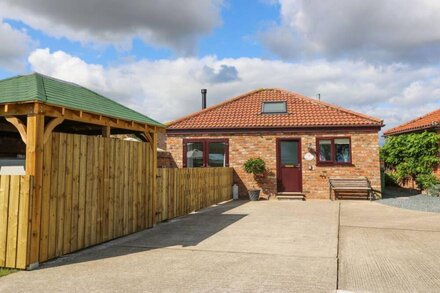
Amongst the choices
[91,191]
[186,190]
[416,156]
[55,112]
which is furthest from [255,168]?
[55,112]

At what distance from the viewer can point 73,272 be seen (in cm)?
504

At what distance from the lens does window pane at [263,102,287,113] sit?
17516 millimetres

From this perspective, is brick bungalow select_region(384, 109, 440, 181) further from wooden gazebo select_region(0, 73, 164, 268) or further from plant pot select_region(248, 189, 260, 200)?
wooden gazebo select_region(0, 73, 164, 268)

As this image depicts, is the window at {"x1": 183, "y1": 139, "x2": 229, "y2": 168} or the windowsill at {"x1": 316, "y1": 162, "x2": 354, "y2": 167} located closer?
the windowsill at {"x1": 316, "y1": 162, "x2": 354, "y2": 167}

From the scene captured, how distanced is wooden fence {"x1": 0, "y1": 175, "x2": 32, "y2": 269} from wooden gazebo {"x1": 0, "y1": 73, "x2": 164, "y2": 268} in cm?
1

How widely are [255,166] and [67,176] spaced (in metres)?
10.7

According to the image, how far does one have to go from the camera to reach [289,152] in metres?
16.4

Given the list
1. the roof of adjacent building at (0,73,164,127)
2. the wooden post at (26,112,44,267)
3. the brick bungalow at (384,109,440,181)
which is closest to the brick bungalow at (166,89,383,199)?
the brick bungalow at (384,109,440,181)

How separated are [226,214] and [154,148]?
3.57 metres

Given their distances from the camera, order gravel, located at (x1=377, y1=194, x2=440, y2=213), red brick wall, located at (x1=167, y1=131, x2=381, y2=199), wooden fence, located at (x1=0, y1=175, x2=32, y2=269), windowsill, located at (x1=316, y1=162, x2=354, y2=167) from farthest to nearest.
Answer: windowsill, located at (x1=316, y1=162, x2=354, y2=167), red brick wall, located at (x1=167, y1=131, x2=381, y2=199), gravel, located at (x1=377, y1=194, x2=440, y2=213), wooden fence, located at (x1=0, y1=175, x2=32, y2=269)

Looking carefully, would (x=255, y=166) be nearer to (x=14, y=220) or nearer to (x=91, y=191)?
(x=91, y=191)

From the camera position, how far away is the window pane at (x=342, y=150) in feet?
51.6

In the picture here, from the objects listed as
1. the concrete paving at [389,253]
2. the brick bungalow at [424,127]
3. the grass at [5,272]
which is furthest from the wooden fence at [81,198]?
the brick bungalow at [424,127]

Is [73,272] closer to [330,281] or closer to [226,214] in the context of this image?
[330,281]
